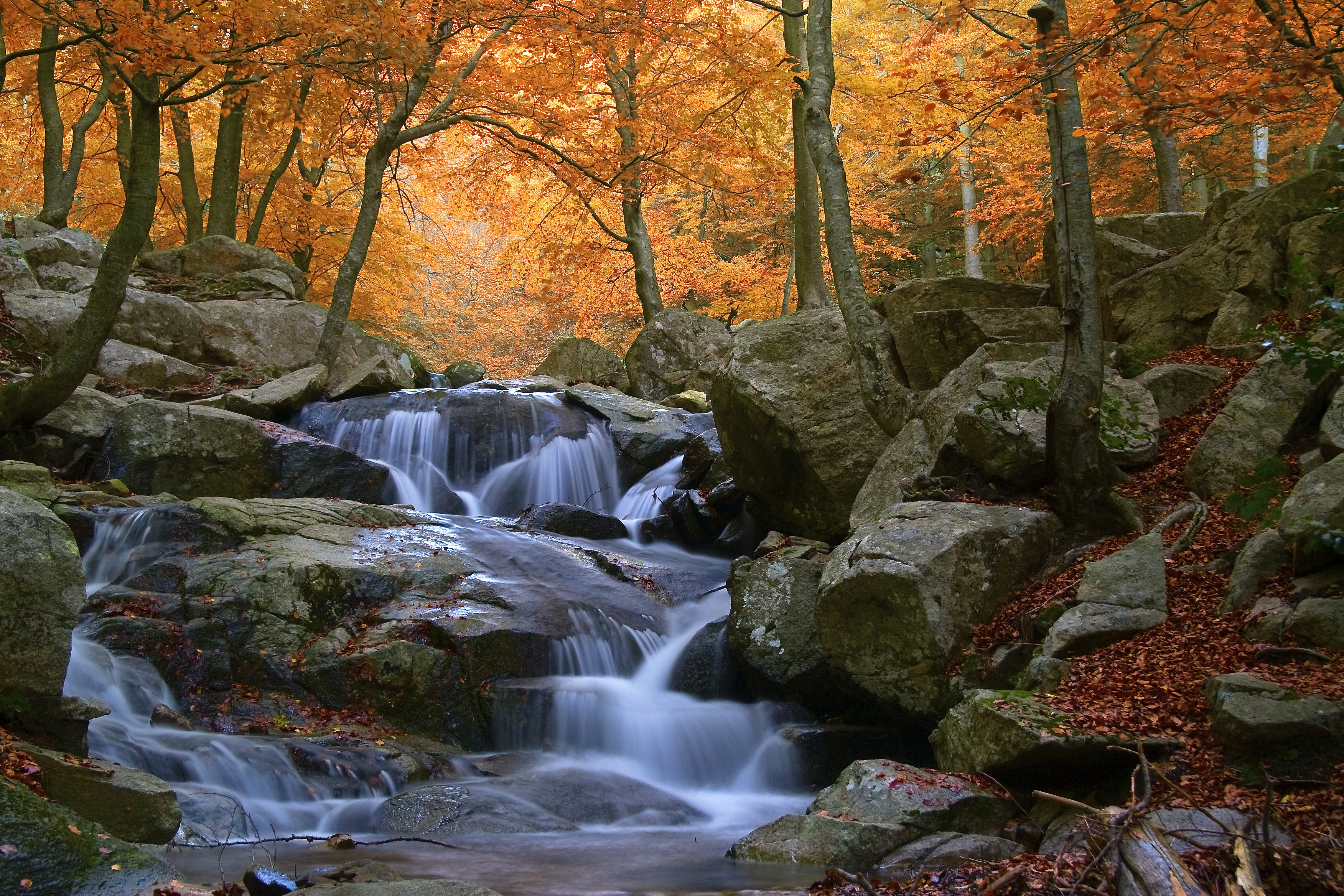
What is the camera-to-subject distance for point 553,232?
22453 millimetres

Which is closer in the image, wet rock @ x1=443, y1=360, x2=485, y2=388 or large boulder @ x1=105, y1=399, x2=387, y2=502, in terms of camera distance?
large boulder @ x1=105, y1=399, x2=387, y2=502

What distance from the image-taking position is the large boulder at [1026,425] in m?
7.08

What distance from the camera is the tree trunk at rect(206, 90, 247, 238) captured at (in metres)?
17.1

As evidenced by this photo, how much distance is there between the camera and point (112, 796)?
434 centimetres

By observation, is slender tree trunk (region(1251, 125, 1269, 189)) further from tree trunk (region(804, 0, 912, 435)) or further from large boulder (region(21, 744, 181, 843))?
large boulder (region(21, 744, 181, 843))

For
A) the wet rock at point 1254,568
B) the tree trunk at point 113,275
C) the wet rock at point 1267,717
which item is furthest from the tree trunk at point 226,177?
the wet rock at point 1267,717

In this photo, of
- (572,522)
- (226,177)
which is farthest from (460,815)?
(226,177)

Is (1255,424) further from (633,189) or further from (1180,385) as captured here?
(633,189)

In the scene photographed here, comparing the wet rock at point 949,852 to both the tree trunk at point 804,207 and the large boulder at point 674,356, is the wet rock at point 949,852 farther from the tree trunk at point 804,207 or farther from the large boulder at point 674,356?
the large boulder at point 674,356

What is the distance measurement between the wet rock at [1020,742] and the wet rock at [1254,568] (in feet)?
4.21

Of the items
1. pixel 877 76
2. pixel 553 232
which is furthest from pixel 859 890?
pixel 553 232

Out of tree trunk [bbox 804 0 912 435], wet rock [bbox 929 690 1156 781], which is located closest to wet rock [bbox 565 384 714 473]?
tree trunk [bbox 804 0 912 435]

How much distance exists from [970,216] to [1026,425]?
39.8 feet

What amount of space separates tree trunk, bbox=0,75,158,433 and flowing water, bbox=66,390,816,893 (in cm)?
206
